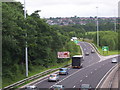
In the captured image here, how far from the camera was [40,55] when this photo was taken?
192 ft

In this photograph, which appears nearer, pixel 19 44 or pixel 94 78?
pixel 19 44

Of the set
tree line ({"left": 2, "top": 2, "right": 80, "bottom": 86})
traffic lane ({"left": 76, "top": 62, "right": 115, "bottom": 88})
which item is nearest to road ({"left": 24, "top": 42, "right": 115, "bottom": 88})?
traffic lane ({"left": 76, "top": 62, "right": 115, "bottom": 88})

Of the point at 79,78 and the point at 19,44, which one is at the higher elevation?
the point at 19,44

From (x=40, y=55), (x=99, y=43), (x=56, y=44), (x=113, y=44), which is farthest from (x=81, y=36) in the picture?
(x=40, y=55)

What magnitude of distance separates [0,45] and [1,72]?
13.3 feet

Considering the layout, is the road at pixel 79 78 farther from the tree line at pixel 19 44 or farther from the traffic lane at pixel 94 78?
the tree line at pixel 19 44

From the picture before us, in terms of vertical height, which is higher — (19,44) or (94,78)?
(19,44)

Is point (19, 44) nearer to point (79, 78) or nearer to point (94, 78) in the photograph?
point (79, 78)

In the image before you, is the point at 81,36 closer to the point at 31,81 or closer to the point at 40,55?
the point at 40,55

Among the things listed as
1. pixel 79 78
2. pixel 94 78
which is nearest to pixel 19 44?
pixel 79 78

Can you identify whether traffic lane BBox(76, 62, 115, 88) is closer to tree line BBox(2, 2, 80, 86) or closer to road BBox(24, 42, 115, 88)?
road BBox(24, 42, 115, 88)

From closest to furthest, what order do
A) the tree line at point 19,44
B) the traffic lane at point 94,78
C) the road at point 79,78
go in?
the tree line at point 19,44, the road at point 79,78, the traffic lane at point 94,78

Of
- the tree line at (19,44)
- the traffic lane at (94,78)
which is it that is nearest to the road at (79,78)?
the traffic lane at (94,78)

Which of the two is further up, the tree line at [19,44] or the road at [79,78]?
the tree line at [19,44]
